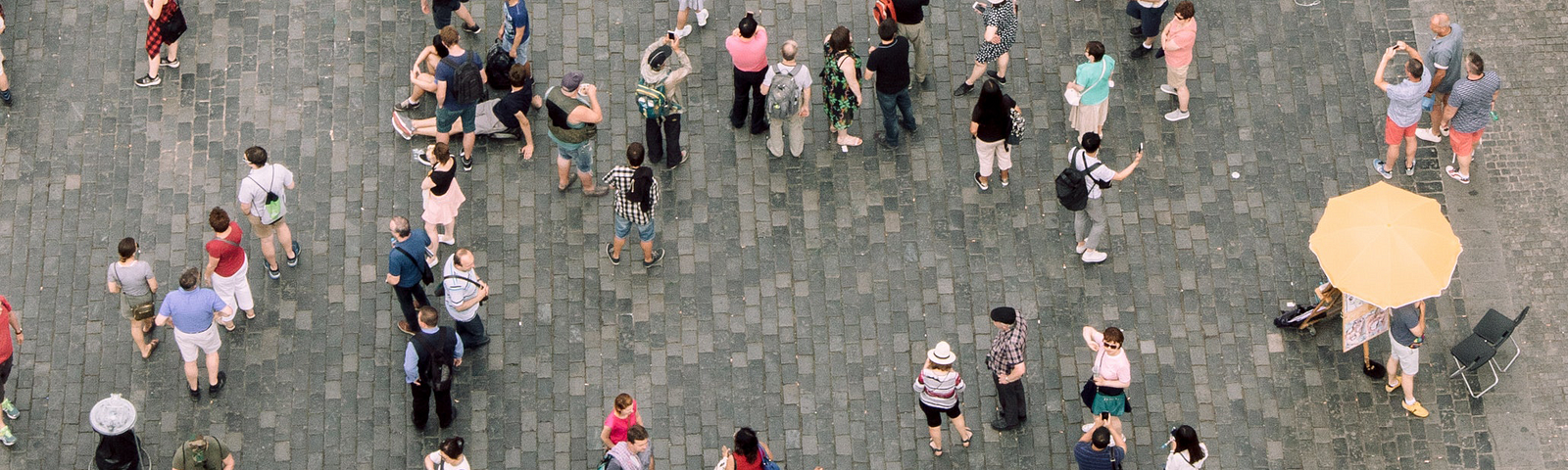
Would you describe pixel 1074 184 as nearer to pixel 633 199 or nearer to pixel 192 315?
pixel 633 199

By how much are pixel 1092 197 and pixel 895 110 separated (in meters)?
1.98

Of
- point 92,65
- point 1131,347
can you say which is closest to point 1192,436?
point 1131,347

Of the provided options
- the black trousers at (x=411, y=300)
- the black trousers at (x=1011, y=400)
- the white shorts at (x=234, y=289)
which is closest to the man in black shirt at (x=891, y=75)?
the black trousers at (x=1011, y=400)

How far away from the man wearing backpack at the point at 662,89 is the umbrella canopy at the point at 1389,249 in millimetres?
5584

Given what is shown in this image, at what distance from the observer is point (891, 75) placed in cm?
1515

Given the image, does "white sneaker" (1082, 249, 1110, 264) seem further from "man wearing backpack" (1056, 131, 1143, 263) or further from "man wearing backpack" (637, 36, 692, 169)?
"man wearing backpack" (637, 36, 692, 169)

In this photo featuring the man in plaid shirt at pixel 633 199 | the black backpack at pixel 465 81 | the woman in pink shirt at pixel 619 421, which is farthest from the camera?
the black backpack at pixel 465 81

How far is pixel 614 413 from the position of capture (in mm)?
13000

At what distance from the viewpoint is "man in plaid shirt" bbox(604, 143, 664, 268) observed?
14.0 meters

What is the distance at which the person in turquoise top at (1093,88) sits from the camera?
15.1 metres

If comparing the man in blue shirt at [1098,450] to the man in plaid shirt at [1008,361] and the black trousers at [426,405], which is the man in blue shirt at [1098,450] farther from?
the black trousers at [426,405]

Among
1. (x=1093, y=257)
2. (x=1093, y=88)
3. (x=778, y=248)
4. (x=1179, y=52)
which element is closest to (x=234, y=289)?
(x=778, y=248)

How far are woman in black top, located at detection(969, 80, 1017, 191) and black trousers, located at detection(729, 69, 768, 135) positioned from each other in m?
1.93

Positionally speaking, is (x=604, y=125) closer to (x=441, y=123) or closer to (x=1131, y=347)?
(x=441, y=123)
